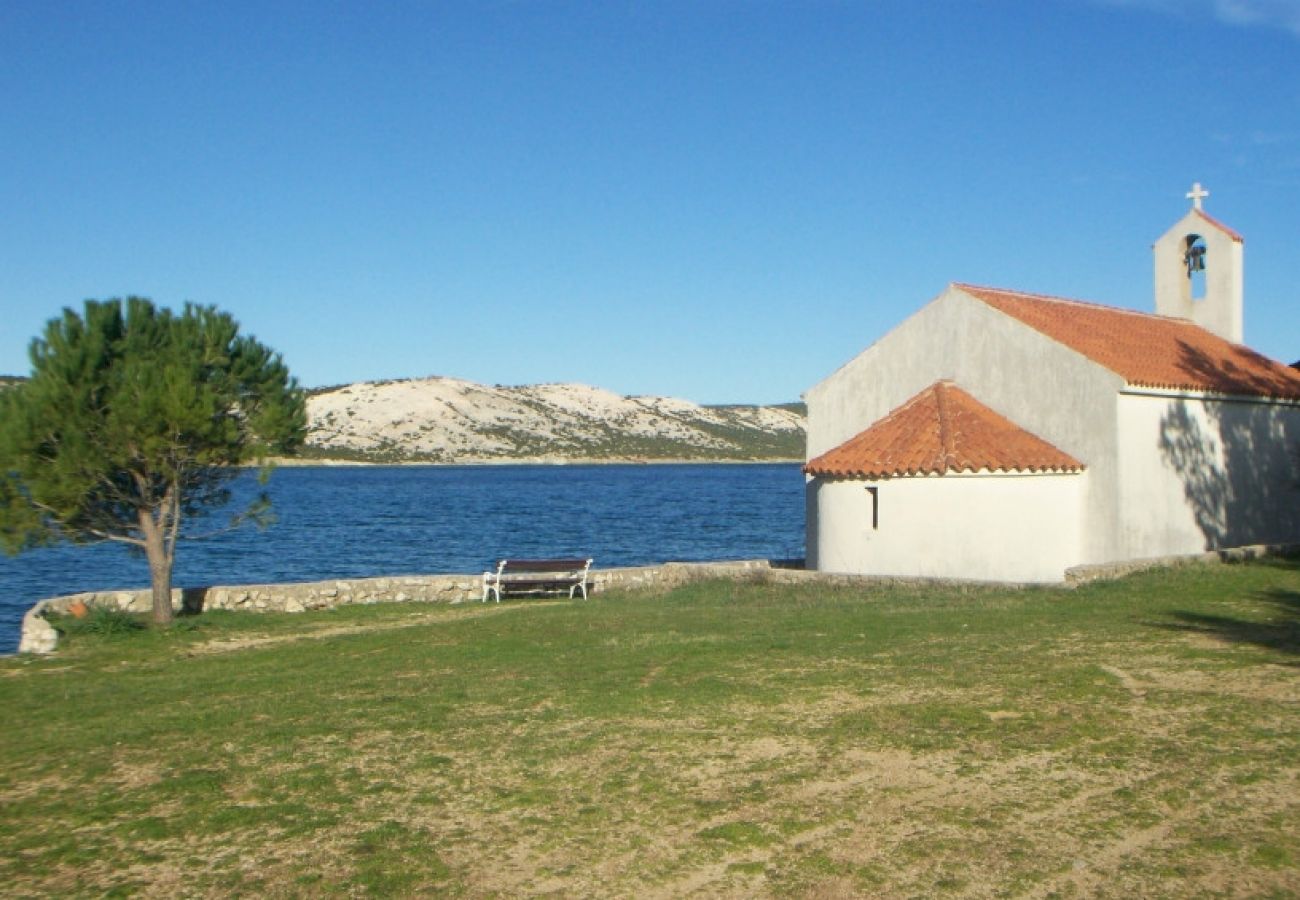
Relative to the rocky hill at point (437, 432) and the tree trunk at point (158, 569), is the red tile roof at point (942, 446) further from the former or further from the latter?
the rocky hill at point (437, 432)

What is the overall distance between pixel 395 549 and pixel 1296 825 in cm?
4836

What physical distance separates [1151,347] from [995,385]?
16.4 ft

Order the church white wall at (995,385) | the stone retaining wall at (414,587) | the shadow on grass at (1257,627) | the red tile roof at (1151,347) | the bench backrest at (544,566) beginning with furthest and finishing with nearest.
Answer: the bench backrest at (544,566) < the red tile roof at (1151,347) < the church white wall at (995,385) < the stone retaining wall at (414,587) < the shadow on grass at (1257,627)

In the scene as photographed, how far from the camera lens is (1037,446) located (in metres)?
23.9

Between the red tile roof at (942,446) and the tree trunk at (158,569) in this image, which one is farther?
the red tile roof at (942,446)

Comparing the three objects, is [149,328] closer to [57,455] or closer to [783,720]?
[57,455]

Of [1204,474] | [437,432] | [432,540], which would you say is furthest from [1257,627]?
[437,432]

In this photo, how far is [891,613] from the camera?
1881 cm

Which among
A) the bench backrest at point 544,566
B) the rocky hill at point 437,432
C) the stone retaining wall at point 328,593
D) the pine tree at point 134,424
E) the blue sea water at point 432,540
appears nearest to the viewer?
the pine tree at point 134,424

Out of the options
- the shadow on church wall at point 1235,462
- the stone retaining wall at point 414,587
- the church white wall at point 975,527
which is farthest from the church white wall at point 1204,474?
the church white wall at point 975,527

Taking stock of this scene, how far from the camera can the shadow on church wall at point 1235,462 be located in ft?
83.9

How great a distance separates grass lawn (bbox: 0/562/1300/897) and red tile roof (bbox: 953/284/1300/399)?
31.6 ft

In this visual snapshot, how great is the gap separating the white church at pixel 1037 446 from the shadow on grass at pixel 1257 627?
5.47 metres

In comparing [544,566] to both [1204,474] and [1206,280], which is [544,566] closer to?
[1204,474]
